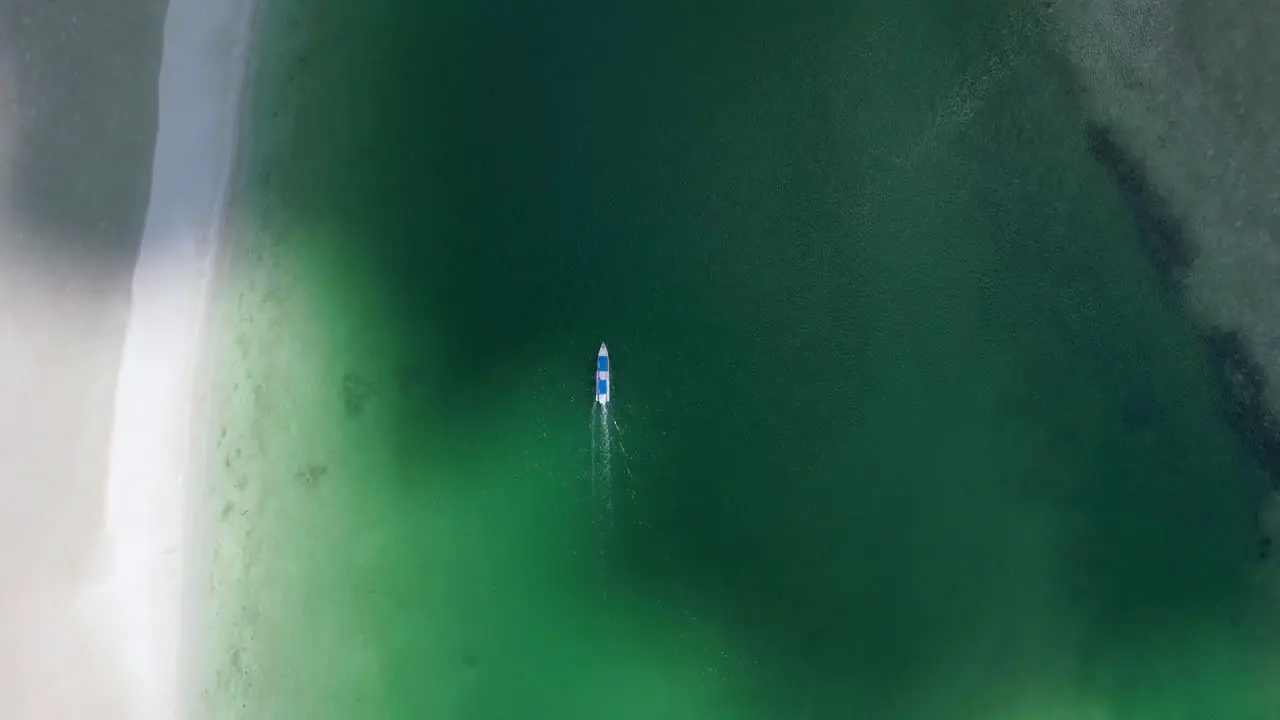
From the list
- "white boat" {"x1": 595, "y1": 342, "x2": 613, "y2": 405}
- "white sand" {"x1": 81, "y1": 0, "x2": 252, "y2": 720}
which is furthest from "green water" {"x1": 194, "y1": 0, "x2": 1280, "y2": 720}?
"white sand" {"x1": 81, "y1": 0, "x2": 252, "y2": 720}

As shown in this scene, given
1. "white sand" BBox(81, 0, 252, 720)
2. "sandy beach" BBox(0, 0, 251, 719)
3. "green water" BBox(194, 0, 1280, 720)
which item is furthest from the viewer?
"green water" BBox(194, 0, 1280, 720)

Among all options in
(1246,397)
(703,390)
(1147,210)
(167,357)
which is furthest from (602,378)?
(1246,397)

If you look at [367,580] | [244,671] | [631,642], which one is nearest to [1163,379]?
[631,642]

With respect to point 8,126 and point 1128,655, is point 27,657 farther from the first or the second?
point 1128,655

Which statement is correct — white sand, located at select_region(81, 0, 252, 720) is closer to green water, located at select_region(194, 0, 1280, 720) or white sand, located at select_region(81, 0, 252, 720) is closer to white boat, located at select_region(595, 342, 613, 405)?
green water, located at select_region(194, 0, 1280, 720)

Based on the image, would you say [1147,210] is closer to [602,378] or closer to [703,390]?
[703,390]

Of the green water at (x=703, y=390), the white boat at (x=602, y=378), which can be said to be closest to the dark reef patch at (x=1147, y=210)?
the green water at (x=703, y=390)

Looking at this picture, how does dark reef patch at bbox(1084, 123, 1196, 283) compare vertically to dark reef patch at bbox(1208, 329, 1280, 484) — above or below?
above
